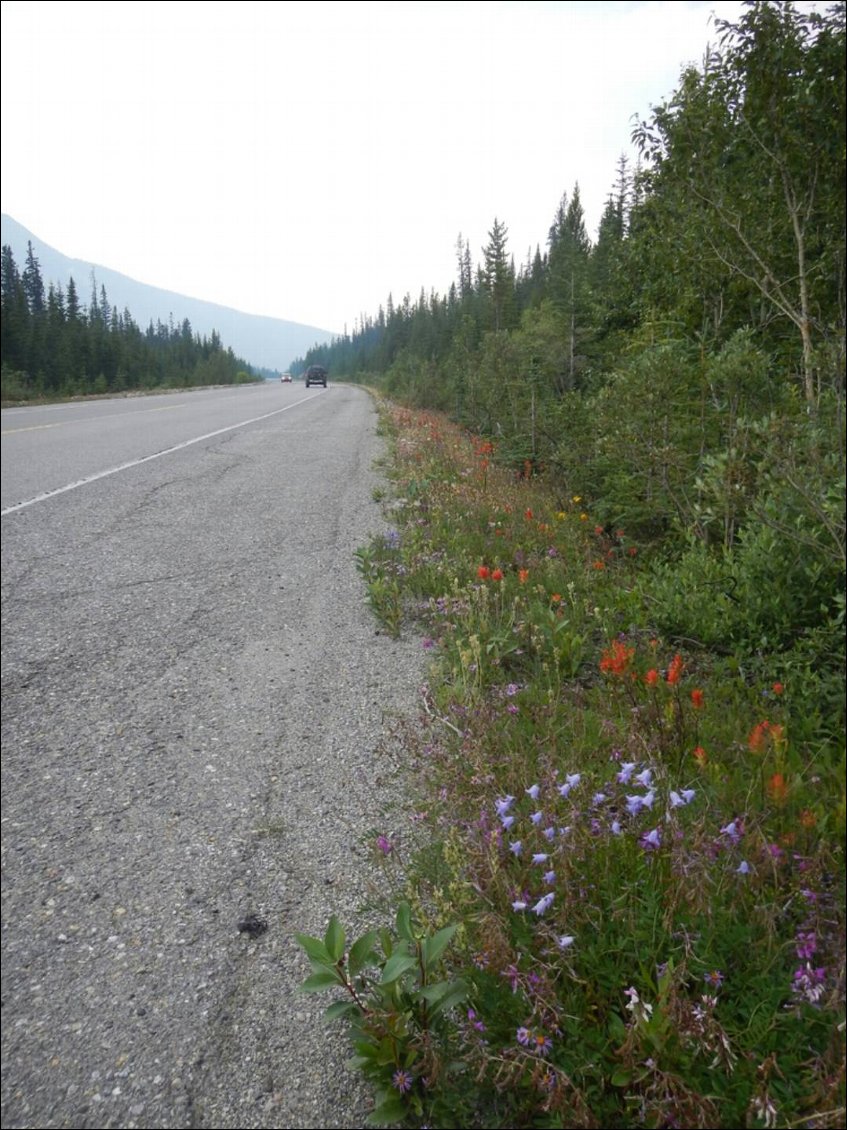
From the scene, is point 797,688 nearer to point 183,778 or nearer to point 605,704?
point 605,704

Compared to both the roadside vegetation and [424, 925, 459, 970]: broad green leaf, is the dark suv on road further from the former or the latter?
[424, 925, 459, 970]: broad green leaf

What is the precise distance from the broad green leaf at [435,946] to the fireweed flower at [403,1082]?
0.21 m

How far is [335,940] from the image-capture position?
5.12ft

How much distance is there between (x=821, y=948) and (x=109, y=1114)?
1657mm

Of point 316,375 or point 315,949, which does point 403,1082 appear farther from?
point 316,375

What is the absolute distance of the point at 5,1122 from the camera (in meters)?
1.45

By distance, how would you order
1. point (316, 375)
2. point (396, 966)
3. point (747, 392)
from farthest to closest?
point (316, 375), point (747, 392), point (396, 966)

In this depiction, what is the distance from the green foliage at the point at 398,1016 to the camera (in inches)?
57.0

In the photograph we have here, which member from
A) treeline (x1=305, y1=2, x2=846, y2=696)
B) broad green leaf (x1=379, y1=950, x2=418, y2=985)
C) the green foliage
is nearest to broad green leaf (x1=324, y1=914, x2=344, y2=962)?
the green foliage

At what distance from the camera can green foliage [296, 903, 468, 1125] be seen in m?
1.45

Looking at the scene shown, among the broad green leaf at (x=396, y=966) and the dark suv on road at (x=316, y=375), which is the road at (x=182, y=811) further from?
the dark suv on road at (x=316, y=375)

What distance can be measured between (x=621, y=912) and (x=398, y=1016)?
624mm

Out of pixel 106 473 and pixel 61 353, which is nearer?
pixel 106 473

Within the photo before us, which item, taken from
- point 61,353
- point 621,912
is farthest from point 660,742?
point 61,353
